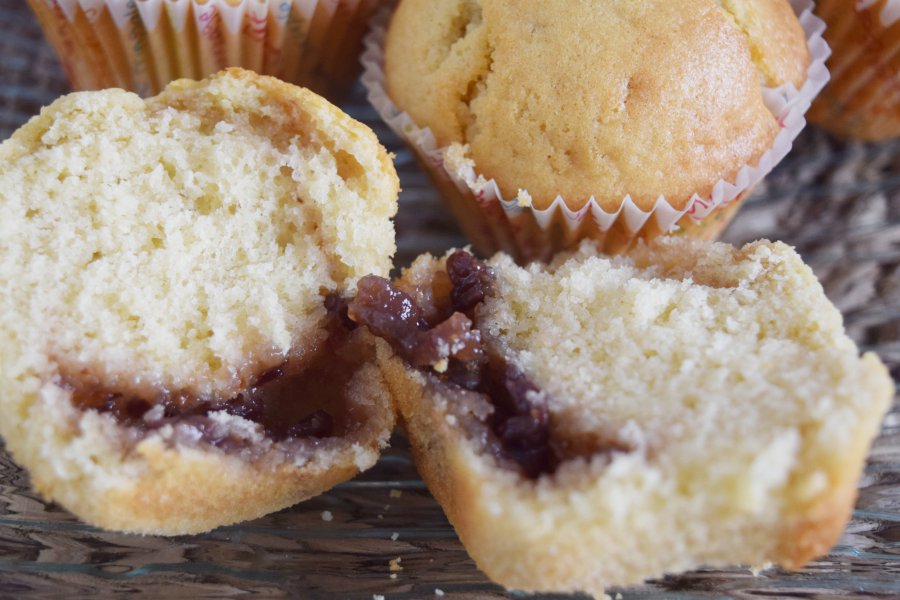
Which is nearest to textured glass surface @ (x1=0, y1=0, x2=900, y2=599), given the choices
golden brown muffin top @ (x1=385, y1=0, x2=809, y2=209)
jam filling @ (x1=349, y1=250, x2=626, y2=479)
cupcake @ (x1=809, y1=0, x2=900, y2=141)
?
jam filling @ (x1=349, y1=250, x2=626, y2=479)

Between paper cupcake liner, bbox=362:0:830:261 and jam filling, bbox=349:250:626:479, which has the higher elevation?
paper cupcake liner, bbox=362:0:830:261

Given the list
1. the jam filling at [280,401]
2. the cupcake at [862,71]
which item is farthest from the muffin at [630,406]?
the cupcake at [862,71]

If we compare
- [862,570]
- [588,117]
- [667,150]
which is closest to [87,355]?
[588,117]

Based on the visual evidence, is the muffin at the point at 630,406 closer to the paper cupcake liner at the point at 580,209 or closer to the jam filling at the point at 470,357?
the jam filling at the point at 470,357

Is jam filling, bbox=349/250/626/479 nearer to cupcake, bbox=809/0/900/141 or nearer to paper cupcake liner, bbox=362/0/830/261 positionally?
paper cupcake liner, bbox=362/0/830/261

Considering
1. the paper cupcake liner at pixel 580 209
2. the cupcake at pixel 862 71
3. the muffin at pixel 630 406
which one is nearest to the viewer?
the muffin at pixel 630 406

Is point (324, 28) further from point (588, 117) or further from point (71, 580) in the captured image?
point (71, 580)

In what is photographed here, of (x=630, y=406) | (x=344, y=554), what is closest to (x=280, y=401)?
(x=344, y=554)
